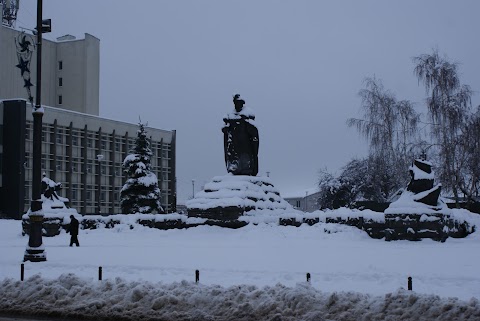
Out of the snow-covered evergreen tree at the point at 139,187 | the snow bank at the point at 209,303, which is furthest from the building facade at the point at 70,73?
the snow bank at the point at 209,303

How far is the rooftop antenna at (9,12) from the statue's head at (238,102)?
185 feet

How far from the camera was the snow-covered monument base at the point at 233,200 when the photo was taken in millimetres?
30172

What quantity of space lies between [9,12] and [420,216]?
69.8m

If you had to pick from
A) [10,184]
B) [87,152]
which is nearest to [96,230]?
[10,184]

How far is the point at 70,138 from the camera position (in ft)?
238

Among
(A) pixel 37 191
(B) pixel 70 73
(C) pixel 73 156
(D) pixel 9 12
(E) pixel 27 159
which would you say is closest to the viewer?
(A) pixel 37 191

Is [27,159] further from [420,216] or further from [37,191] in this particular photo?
[37,191]

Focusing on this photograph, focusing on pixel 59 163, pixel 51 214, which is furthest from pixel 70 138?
pixel 51 214

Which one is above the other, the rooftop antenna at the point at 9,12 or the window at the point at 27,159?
the rooftop antenna at the point at 9,12

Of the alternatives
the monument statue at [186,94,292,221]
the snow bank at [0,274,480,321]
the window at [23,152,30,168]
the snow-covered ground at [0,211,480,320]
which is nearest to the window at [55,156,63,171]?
the window at [23,152,30,168]

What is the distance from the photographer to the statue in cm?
3344

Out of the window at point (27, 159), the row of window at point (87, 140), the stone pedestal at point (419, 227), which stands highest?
the row of window at point (87, 140)

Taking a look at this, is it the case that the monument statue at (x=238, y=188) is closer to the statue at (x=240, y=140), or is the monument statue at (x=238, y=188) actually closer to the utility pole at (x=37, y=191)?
the statue at (x=240, y=140)

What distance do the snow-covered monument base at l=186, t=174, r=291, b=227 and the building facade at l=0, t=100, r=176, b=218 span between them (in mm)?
26731
